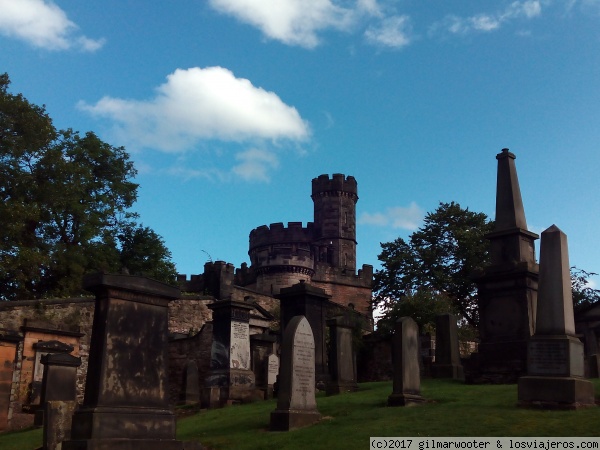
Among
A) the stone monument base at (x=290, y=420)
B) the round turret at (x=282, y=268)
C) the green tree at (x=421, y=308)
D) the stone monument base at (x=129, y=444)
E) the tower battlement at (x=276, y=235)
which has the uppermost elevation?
the tower battlement at (x=276, y=235)

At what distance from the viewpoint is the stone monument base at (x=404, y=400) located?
1145cm

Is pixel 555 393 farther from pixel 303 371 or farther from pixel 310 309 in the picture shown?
pixel 310 309

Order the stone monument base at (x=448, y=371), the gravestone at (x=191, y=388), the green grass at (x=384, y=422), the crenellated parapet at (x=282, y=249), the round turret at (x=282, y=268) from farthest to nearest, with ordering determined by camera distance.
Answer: the crenellated parapet at (x=282, y=249)
the round turret at (x=282, y=268)
the gravestone at (x=191, y=388)
the stone monument base at (x=448, y=371)
the green grass at (x=384, y=422)

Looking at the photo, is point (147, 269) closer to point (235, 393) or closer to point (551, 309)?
point (235, 393)

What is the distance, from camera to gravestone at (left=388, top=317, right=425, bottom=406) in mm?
11586

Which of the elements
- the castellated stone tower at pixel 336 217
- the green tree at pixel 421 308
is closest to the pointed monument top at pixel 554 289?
the green tree at pixel 421 308

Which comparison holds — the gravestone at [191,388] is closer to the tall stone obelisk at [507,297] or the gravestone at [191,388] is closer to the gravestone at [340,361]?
the gravestone at [340,361]

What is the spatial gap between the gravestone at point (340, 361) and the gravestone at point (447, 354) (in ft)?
7.81

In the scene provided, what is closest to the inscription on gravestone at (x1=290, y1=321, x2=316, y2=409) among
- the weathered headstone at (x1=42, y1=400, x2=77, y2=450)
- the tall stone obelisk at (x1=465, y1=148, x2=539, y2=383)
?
the weathered headstone at (x1=42, y1=400, x2=77, y2=450)

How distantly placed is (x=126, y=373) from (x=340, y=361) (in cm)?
700

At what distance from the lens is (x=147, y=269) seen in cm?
3759

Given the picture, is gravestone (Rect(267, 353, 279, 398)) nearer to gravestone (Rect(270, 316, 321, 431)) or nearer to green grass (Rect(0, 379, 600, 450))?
green grass (Rect(0, 379, 600, 450))

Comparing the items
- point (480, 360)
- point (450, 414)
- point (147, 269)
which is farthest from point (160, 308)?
point (147, 269)

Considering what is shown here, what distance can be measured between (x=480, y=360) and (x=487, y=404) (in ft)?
15.2
